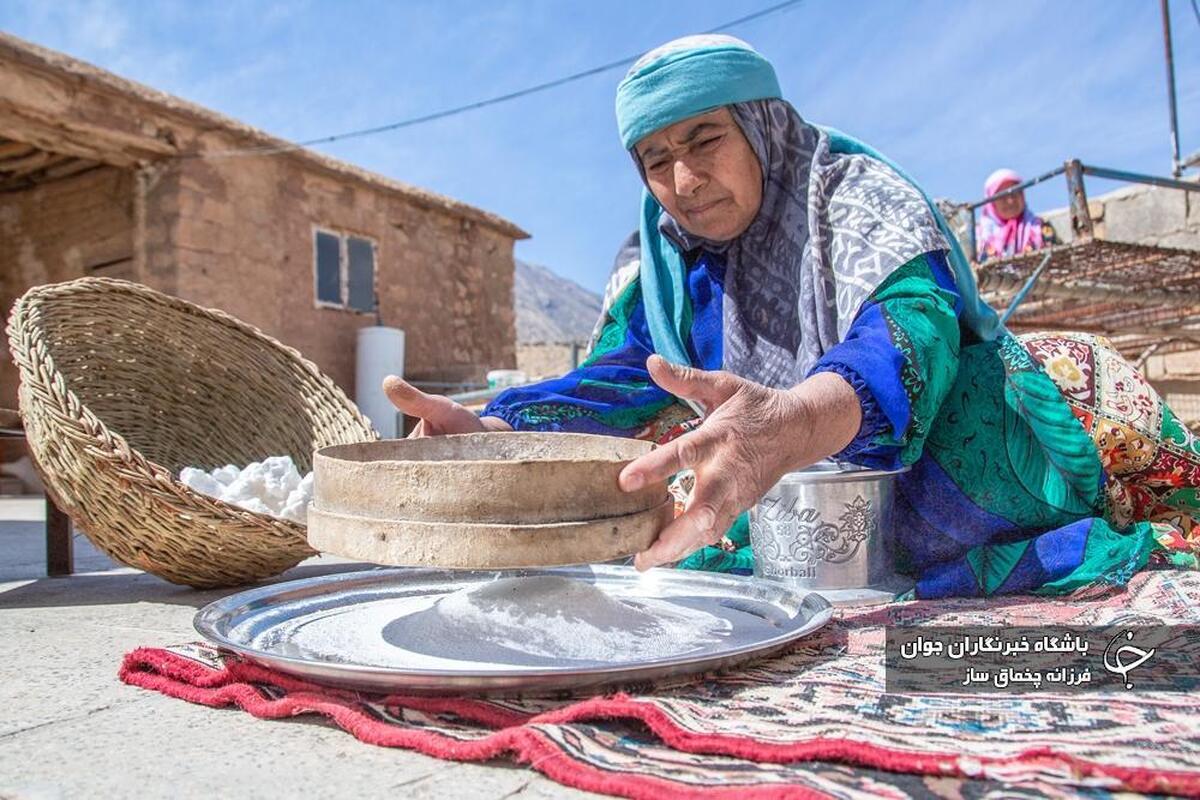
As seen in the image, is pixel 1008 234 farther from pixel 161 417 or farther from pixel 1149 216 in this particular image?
pixel 161 417

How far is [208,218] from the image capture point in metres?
7.48

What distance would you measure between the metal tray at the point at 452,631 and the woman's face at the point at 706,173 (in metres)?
0.89

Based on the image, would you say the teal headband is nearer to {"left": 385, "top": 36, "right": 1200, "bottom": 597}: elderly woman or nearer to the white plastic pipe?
{"left": 385, "top": 36, "right": 1200, "bottom": 597}: elderly woman

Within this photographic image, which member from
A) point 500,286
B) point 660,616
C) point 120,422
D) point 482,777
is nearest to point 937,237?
point 660,616

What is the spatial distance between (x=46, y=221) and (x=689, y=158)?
26.5 feet

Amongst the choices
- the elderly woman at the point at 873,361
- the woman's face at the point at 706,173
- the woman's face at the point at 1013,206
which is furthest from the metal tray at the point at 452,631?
the woman's face at the point at 1013,206

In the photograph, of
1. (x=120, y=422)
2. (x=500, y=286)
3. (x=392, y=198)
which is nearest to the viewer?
(x=120, y=422)

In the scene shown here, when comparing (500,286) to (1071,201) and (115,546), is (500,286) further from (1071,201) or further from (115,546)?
(115,546)

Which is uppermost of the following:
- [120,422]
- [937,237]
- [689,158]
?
[689,158]

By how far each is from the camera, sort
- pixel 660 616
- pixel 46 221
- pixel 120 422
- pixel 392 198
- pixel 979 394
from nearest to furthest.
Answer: pixel 660 616, pixel 979 394, pixel 120 422, pixel 46 221, pixel 392 198

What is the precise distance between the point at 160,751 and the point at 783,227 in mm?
1706

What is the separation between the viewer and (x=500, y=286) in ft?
36.7

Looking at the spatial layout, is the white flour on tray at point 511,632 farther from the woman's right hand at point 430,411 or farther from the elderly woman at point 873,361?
the woman's right hand at point 430,411

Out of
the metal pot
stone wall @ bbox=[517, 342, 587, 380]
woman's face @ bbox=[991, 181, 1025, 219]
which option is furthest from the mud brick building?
stone wall @ bbox=[517, 342, 587, 380]
